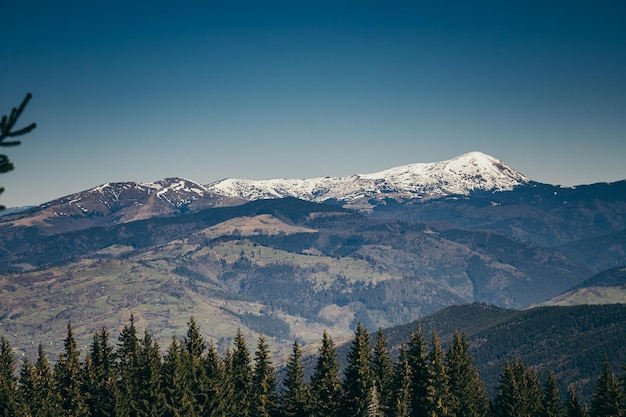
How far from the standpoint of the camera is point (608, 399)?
97188 mm

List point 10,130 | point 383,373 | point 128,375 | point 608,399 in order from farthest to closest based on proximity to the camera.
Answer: point 128,375 → point 383,373 → point 608,399 → point 10,130

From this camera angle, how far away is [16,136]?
25156 mm

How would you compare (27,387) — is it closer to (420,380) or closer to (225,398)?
(225,398)

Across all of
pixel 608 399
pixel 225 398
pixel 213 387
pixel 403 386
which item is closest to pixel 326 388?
pixel 403 386

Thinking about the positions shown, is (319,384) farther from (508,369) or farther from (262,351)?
(508,369)

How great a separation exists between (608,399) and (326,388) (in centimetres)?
3508

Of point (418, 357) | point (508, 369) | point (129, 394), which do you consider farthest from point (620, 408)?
point (129, 394)

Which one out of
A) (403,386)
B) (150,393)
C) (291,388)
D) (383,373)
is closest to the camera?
(150,393)

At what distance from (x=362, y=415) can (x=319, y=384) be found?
759cm

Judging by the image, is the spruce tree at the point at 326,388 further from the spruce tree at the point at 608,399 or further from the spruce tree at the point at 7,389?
the spruce tree at the point at 7,389

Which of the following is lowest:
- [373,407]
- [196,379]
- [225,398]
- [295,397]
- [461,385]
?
[295,397]

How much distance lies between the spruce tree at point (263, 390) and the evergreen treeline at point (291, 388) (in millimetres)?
135

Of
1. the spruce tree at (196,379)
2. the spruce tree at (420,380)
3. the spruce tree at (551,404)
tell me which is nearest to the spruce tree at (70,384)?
the spruce tree at (196,379)

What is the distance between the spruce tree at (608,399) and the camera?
96500 millimetres
